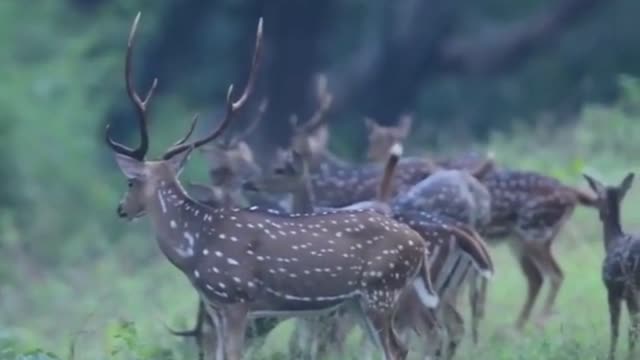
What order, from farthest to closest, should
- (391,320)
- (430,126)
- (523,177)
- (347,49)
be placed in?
(347,49), (430,126), (523,177), (391,320)

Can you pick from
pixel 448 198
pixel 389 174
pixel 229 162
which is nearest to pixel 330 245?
pixel 389 174

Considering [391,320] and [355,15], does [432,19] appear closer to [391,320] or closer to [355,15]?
[355,15]

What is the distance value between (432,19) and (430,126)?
1.56 m

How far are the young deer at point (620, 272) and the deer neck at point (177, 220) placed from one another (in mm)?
2402

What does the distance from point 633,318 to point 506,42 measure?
2047 centimetres

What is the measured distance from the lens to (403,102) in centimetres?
3506

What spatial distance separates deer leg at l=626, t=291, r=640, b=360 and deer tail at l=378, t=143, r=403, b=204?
1598mm

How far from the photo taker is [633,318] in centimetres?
1377

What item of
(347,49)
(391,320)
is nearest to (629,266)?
(391,320)

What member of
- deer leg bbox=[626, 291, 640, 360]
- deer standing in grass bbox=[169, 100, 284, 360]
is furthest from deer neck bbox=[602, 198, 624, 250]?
deer standing in grass bbox=[169, 100, 284, 360]

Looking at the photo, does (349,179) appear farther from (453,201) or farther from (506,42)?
(506,42)

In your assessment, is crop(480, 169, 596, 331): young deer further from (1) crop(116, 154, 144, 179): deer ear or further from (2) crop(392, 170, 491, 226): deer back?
(1) crop(116, 154, 144, 179): deer ear

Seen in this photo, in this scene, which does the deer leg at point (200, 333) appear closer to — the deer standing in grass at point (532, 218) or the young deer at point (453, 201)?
the young deer at point (453, 201)

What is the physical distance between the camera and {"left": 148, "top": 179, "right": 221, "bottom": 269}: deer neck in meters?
13.0
